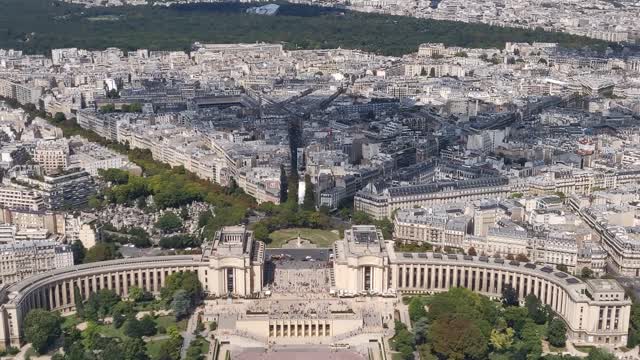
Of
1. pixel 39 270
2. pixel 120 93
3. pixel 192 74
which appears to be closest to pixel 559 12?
pixel 192 74

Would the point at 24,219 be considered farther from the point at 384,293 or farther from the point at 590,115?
the point at 590,115

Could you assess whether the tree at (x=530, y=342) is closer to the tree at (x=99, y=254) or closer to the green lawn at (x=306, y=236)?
the green lawn at (x=306, y=236)

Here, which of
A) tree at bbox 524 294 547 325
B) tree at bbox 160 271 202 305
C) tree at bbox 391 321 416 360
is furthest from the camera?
tree at bbox 160 271 202 305

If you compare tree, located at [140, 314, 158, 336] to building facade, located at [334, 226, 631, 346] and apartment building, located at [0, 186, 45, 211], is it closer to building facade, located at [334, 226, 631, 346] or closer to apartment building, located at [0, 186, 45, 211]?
building facade, located at [334, 226, 631, 346]

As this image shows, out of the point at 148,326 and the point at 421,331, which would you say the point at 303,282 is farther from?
the point at 148,326

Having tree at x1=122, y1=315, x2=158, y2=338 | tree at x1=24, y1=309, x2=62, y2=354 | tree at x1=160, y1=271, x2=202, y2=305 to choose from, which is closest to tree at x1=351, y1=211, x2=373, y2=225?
tree at x1=160, y1=271, x2=202, y2=305

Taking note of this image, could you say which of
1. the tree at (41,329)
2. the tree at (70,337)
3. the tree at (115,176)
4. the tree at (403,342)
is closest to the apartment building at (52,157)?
the tree at (115,176)
